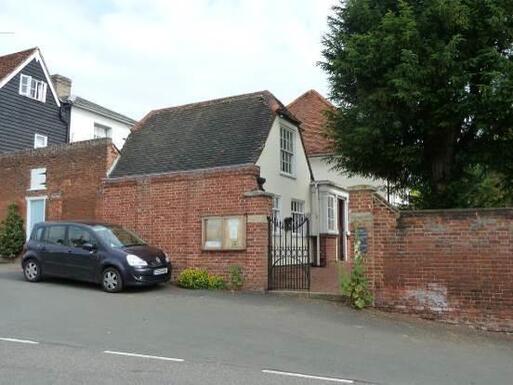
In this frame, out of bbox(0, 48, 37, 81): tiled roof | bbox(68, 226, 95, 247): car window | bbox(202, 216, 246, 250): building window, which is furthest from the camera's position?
bbox(0, 48, 37, 81): tiled roof

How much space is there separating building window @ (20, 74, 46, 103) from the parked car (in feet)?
49.1

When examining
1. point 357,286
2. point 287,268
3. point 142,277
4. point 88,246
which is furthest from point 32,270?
point 357,286

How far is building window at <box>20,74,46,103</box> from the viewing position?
96.3 feet

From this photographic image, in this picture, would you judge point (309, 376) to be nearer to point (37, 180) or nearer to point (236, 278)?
point (236, 278)

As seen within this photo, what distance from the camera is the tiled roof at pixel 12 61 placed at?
2855 centimetres

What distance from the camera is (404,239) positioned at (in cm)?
1285

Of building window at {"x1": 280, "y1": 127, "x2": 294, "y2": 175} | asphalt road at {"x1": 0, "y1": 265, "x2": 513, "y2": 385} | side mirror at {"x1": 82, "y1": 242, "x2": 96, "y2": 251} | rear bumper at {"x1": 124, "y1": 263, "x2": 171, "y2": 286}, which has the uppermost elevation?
building window at {"x1": 280, "y1": 127, "x2": 294, "y2": 175}

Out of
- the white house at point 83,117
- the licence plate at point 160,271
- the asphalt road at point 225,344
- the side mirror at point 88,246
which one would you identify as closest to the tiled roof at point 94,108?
the white house at point 83,117

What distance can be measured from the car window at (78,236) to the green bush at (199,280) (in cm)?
265

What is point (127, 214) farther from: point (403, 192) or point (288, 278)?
point (403, 192)

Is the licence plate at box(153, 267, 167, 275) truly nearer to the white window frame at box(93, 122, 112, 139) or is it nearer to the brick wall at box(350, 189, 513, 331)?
the brick wall at box(350, 189, 513, 331)

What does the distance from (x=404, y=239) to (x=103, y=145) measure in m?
11.5

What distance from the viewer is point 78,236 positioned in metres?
15.7

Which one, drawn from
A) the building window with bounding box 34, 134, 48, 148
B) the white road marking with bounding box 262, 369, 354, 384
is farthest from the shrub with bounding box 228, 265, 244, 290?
the building window with bounding box 34, 134, 48, 148
